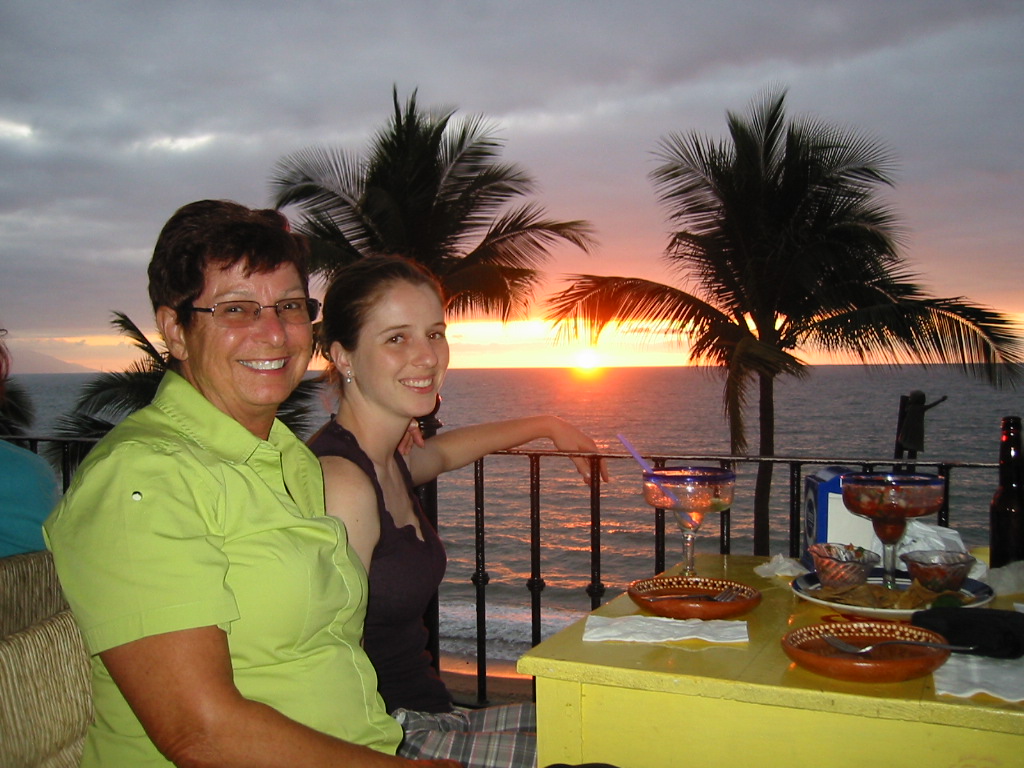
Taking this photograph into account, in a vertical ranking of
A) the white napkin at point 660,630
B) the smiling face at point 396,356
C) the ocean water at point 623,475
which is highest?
the smiling face at point 396,356

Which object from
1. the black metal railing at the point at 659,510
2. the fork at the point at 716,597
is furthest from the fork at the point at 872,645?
the black metal railing at the point at 659,510

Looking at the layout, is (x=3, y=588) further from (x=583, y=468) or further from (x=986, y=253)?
(x=986, y=253)

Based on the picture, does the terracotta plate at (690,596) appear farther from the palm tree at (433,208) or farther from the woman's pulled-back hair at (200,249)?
the palm tree at (433,208)

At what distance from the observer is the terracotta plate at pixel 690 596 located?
1.61 m

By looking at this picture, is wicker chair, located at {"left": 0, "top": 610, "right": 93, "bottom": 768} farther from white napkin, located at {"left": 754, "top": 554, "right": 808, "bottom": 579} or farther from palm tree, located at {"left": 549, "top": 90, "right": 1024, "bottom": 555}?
palm tree, located at {"left": 549, "top": 90, "right": 1024, "bottom": 555}


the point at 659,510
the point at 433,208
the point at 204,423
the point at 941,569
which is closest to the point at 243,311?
the point at 204,423

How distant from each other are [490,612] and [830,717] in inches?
456

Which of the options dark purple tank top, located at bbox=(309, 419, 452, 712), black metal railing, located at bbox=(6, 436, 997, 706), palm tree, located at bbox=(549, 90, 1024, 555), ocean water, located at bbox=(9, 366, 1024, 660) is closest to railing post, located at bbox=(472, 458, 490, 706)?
black metal railing, located at bbox=(6, 436, 997, 706)

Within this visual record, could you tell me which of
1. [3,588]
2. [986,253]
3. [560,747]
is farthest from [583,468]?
[986,253]

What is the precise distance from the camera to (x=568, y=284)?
1224cm

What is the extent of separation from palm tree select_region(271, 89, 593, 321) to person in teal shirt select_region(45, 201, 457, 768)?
416 inches

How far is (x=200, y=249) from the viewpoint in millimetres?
1388

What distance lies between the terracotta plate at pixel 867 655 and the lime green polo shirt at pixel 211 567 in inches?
30.1

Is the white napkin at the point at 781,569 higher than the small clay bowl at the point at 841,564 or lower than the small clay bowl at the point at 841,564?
lower
